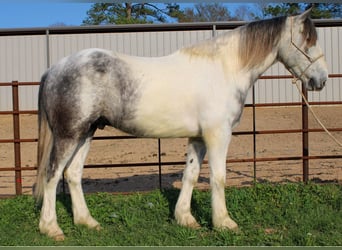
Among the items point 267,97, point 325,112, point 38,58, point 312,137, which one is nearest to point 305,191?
point 312,137

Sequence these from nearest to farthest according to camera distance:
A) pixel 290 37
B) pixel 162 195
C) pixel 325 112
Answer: pixel 290 37 → pixel 162 195 → pixel 325 112

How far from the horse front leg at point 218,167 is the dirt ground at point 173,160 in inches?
46.3

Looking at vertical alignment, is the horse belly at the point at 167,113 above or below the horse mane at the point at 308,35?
below

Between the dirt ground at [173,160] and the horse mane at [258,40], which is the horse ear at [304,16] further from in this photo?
the dirt ground at [173,160]

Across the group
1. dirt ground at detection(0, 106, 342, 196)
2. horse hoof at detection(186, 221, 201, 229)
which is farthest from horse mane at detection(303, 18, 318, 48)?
dirt ground at detection(0, 106, 342, 196)

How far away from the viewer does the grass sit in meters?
4.07

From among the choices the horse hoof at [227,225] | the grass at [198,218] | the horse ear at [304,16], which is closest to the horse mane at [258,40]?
the horse ear at [304,16]

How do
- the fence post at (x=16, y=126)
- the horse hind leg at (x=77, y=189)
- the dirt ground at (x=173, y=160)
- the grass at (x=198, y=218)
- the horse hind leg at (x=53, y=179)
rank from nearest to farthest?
the grass at (x=198, y=218) → the horse hind leg at (x=53, y=179) → the horse hind leg at (x=77, y=189) → the fence post at (x=16, y=126) → the dirt ground at (x=173, y=160)

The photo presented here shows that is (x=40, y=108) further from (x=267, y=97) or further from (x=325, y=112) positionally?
(x=267, y=97)

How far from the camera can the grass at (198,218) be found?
4066 mm

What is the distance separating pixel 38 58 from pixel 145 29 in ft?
14.9

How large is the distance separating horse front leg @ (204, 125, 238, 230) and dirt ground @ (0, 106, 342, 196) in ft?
3.86

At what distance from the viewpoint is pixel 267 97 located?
19.6 meters

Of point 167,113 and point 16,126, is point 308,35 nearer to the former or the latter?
point 167,113
